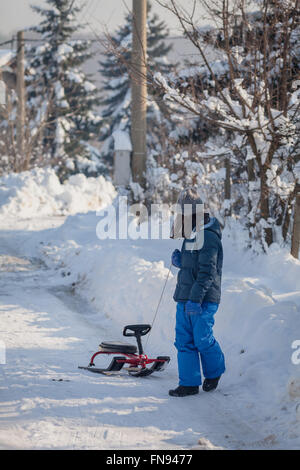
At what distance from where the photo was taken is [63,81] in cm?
3306

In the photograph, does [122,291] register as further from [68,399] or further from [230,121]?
[68,399]

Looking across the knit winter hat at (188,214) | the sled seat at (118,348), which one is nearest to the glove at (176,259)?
the knit winter hat at (188,214)

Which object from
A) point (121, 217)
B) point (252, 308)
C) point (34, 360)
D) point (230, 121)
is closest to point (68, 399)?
point (34, 360)

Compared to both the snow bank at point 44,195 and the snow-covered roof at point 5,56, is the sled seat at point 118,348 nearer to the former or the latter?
the snow bank at point 44,195

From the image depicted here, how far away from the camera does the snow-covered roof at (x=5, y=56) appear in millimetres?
30394

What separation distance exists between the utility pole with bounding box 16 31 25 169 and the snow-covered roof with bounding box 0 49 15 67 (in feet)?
13.9

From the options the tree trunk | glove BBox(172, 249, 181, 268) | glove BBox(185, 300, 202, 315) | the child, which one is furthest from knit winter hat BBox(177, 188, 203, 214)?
the tree trunk

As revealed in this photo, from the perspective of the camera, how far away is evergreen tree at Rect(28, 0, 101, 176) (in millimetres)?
32719

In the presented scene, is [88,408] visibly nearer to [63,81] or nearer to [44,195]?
[44,195]

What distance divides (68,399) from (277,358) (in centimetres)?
200

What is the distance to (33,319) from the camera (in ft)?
26.3

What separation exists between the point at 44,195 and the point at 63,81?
14567mm

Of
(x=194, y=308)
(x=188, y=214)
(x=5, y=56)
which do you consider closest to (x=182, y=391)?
(x=194, y=308)

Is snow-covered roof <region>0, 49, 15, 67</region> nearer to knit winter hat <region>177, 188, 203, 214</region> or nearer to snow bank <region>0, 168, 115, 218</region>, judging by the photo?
snow bank <region>0, 168, 115, 218</region>
